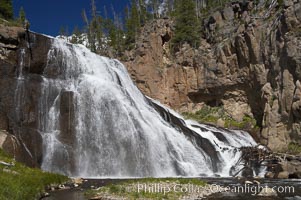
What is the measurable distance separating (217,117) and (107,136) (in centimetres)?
2478

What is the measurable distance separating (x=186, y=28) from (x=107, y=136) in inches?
1359

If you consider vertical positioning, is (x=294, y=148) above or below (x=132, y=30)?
below

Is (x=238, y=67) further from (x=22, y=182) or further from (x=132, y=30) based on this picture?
(x=22, y=182)

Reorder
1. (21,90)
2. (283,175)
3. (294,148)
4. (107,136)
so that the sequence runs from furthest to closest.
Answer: (294,148) < (107,136) < (21,90) < (283,175)

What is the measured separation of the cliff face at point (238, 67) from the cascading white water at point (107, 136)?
7.34m

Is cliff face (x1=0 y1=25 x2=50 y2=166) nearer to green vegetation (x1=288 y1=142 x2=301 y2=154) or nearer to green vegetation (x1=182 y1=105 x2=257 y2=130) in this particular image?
green vegetation (x1=182 y1=105 x2=257 y2=130)

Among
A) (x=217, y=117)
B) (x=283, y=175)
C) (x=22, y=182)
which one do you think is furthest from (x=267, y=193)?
(x=217, y=117)

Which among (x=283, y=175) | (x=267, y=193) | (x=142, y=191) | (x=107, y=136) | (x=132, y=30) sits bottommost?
(x=283, y=175)

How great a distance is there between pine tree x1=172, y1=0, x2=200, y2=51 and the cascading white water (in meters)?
24.0

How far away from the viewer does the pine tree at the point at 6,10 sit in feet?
196

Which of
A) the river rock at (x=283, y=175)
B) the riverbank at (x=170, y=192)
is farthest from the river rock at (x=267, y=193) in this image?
the river rock at (x=283, y=175)

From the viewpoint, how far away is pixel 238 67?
54.3m

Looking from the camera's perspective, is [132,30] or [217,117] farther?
[132,30]

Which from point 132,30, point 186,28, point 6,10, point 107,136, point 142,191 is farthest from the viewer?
point 132,30
